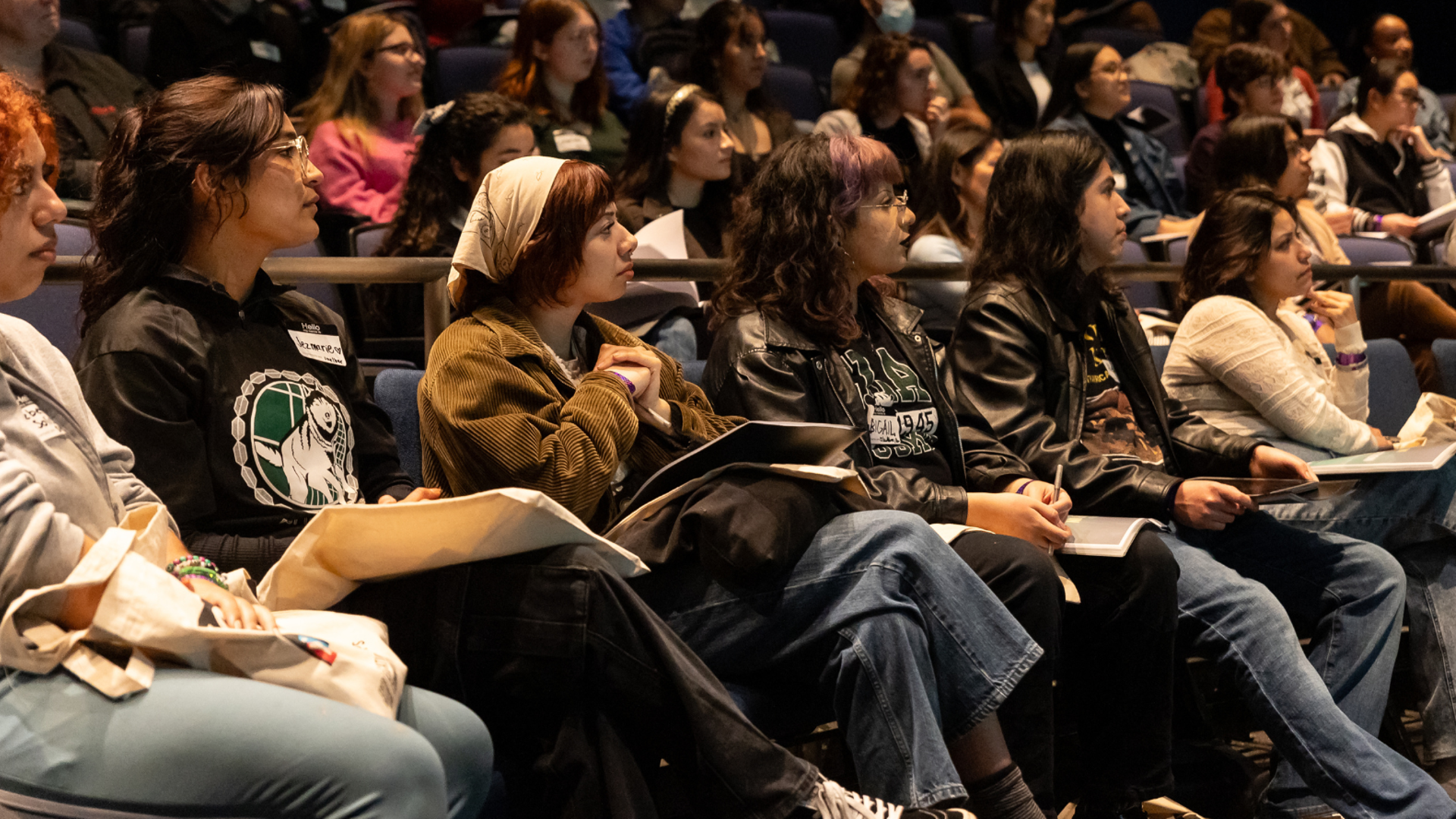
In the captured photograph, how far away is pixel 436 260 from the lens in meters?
2.15

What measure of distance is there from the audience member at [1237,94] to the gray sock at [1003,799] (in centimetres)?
353

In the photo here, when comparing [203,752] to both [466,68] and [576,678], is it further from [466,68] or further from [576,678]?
[466,68]

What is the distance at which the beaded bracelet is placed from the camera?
4.28 feet

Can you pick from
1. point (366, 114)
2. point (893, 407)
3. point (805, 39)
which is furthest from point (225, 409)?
point (805, 39)

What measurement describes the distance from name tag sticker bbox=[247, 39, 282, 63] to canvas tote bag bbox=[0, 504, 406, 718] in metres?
2.94

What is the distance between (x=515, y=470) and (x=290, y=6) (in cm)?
291

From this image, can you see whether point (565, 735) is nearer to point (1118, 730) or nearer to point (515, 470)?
point (515, 470)

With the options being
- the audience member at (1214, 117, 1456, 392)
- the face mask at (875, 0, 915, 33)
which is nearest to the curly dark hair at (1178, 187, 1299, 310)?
the audience member at (1214, 117, 1456, 392)

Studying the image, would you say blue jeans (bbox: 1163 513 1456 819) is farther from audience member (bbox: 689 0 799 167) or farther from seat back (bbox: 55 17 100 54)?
seat back (bbox: 55 17 100 54)

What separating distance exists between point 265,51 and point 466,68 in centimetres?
63

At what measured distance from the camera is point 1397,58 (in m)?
5.55

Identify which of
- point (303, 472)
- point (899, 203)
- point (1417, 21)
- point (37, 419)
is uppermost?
point (37, 419)

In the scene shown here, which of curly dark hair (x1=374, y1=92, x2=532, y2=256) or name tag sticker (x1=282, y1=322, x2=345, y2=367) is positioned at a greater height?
name tag sticker (x1=282, y1=322, x2=345, y2=367)

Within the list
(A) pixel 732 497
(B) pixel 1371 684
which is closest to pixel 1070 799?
(B) pixel 1371 684
